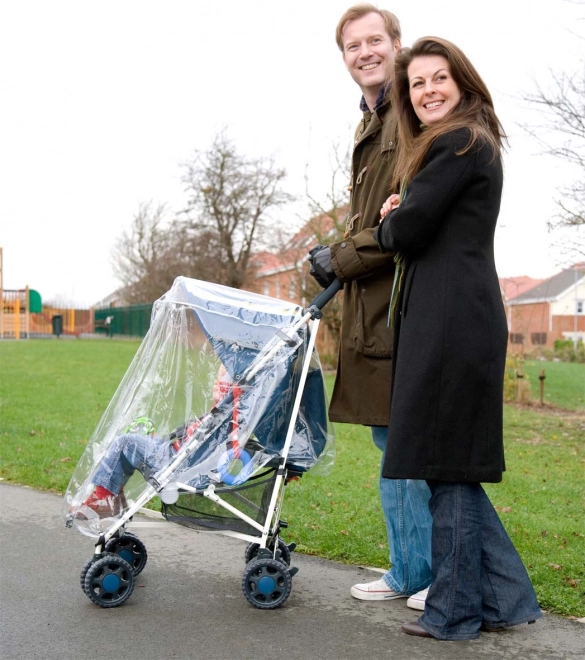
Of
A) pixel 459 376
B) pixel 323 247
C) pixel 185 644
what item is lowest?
pixel 185 644

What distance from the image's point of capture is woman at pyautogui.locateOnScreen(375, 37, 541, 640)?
3254 mm

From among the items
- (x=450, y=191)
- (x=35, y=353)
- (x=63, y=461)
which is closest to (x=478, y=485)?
(x=450, y=191)

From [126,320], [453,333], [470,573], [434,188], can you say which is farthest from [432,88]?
[126,320]

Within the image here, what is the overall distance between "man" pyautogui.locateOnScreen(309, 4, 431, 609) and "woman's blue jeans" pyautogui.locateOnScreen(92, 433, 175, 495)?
0.78 meters

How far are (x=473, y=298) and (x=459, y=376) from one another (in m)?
0.30

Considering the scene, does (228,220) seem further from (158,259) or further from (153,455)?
(153,455)

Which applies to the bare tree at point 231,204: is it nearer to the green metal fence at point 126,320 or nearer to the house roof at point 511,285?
the green metal fence at point 126,320

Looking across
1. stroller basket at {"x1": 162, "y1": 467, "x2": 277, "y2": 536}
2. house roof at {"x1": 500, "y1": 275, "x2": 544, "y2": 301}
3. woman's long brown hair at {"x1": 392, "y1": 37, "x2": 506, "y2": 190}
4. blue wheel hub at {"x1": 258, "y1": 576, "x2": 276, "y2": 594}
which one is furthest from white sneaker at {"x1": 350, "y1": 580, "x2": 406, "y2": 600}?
house roof at {"x1": 500, "y1": 275, "x2": 544, "y2": 301}

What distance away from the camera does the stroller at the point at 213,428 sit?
3701 mm

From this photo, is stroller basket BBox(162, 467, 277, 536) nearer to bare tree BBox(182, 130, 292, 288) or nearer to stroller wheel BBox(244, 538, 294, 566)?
stroller wheel BBox(244, 538, 294, 566)

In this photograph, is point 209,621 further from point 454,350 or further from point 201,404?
point 454,350

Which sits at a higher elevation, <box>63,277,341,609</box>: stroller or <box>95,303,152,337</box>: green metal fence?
<box>95,303,152,337</box>: green metal fence

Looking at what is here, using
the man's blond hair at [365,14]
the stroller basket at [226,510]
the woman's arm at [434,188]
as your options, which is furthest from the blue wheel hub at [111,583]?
the man's blond hair at [365,14]

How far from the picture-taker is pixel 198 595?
387 centimetres
